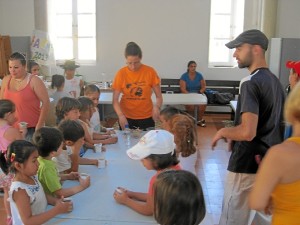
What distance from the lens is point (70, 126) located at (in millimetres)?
2516

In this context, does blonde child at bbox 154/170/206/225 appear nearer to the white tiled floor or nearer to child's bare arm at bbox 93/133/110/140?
the white tiled floor

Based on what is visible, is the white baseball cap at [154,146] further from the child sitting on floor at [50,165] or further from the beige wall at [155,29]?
the beige wall at [155,29]

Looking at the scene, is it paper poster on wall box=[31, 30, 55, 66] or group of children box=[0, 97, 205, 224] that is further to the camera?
paper poster on wall box=[31, 30, 55, 66]

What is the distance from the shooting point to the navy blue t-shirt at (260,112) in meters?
1.98

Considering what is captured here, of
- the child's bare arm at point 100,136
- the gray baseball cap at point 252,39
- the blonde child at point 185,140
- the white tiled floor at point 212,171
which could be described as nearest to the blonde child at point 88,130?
the child's bare arm at point 100,136

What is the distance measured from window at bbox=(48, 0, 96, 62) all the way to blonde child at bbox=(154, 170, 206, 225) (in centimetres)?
760

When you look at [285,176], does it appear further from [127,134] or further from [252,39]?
[127,134]

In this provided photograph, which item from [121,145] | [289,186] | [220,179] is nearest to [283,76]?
[220,179]

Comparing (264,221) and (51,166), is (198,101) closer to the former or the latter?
(264,221)

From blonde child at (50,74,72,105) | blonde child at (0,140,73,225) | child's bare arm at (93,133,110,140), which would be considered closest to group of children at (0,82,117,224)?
blonde child at (0,140,73,225)

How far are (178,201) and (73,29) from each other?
314 inches

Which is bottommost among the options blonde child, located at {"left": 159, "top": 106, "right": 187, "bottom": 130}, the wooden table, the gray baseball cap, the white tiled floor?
the white tiled floor

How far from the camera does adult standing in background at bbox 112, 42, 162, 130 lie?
355cm

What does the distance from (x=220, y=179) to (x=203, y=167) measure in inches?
17.8
